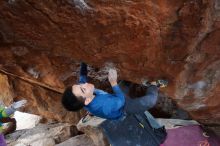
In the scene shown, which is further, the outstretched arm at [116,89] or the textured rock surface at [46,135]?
the textured rock surface at [46,135]

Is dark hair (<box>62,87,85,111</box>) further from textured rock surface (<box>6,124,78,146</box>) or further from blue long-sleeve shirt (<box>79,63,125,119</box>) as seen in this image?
textured rock surface (<box>6,124,78,146</box>)

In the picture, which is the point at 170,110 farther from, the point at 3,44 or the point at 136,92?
the point at 3,44

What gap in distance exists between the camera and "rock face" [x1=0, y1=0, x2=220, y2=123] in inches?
122

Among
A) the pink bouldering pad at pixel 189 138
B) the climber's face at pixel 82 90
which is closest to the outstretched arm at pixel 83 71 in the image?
the climber's face at pixel 82 90

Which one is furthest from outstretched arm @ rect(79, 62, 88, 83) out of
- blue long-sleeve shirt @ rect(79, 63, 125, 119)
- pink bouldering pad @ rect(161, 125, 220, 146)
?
pink bouldering pad @ rect(161, 125, 220, 146)

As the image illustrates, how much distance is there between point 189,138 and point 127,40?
7.60 feet

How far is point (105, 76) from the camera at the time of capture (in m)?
4.44

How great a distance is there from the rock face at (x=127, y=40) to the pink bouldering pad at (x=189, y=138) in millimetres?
531

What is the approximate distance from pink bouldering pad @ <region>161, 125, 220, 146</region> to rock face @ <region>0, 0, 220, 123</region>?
20.9 inches

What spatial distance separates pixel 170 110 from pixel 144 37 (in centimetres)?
277

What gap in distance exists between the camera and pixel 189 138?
496 cm

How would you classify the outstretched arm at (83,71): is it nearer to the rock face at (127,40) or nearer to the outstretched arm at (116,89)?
the rock face at (127,40)

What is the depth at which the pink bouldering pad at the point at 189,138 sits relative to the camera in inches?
193

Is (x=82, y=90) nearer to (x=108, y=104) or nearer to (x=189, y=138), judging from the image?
(x=108, y=104)
